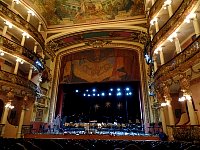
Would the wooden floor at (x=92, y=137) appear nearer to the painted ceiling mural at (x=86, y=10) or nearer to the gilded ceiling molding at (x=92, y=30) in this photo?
the gilded ceiling molding at (x=92, y=30)

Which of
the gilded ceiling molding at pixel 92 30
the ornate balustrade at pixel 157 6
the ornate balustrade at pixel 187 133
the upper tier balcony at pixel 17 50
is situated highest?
the gilded ceiling molding at pixel 92 30

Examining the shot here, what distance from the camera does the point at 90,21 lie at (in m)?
16.2

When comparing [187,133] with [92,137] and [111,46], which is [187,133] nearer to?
[92,137]

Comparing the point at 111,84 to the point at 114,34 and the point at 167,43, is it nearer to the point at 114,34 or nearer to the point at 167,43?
the point at 114,34

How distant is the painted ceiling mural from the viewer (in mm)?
14656

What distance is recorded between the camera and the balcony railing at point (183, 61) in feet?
23.3

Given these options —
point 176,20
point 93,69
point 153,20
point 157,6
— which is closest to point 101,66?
point 93,69

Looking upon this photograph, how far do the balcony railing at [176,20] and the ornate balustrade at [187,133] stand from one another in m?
5.16

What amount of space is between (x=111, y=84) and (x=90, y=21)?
685 cm

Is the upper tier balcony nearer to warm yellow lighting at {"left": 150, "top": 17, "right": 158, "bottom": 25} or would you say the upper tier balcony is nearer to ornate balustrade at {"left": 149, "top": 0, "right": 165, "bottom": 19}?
warm yellow lighting at {"left": 150, "top": 17, "right": 158, "bottom": 25}

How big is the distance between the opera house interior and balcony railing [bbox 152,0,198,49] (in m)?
0.05

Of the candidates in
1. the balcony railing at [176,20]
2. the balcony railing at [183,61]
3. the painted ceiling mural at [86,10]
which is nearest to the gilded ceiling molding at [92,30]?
the painted ceiling mural at [86,10]

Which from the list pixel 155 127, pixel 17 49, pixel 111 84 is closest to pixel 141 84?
pixel 111 84

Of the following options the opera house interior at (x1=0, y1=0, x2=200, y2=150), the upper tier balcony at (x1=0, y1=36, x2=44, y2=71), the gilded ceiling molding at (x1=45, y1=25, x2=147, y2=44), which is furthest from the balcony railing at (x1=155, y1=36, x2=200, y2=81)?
the upper tier balcony at (x1=0, y1=36, x2=44, y2=71)
